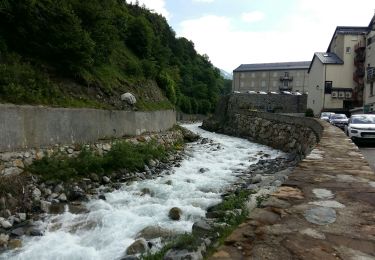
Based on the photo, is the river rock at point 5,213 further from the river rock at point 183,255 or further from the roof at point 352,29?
the roof at point 352,29

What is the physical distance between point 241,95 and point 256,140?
2644 centimetres

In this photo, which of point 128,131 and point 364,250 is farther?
point 128,131

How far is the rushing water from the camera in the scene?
697cm

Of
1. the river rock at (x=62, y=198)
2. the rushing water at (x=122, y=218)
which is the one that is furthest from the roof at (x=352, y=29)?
the river rock at (x=62, y=198)

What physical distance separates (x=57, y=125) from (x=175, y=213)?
5.38 metres

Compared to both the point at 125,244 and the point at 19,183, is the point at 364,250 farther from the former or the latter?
the point at 19,183

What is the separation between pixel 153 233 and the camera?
303 inches

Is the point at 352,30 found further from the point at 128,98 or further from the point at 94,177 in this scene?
the point at 94,177

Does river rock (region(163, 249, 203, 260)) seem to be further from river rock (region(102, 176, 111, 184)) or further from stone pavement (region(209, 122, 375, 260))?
river rock (region(102, 176, 111, 184))

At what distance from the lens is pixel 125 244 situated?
7.19 metres

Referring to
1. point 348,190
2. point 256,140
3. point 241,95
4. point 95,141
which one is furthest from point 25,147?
point 241,95

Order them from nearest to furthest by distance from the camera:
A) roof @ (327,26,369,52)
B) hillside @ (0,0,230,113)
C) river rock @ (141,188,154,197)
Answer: river rock @ (141,188,154,197) → hillside @ (0,0,230,113) → roof @ (327,26,369,52)

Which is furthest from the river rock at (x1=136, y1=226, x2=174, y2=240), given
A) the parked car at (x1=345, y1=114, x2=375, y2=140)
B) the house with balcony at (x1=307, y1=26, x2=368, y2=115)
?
the house with balcony at (x1=307, y1=26, x2=368, y2=115)

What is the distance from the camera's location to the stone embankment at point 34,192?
7.86m
